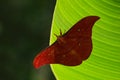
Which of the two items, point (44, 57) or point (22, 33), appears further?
point (22, 33)

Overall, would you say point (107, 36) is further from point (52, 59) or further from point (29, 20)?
point (29, 20)

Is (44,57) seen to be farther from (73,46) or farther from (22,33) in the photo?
(22,33)

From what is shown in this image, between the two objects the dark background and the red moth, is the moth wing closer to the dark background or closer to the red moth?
the red moth

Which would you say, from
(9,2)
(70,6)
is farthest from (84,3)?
(9,2)

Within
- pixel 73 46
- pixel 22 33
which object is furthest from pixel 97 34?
pixel 22 33

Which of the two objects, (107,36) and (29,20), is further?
(29,20)

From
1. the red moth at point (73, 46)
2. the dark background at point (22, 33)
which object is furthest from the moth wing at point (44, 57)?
the dark background at point (22, 33)
